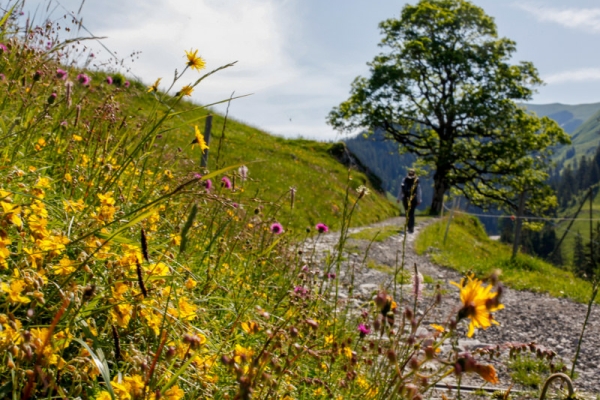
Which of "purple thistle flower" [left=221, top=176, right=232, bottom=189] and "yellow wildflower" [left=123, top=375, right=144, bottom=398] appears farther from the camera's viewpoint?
"purple thistle flower" [left=221, top=176, right=232, bottom=189]

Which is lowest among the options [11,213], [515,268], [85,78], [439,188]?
[515,268]

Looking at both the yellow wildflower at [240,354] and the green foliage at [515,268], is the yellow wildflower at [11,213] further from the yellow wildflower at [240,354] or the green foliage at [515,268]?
the green foliage at [515,268]

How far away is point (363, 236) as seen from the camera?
42.4 feet

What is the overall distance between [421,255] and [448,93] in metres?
19.1

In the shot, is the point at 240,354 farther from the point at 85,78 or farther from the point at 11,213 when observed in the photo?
the point at 85,78

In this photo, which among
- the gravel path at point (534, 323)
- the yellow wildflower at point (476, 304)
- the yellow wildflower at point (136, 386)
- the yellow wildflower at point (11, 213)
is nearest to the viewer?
the yellow wildflower at point (476, 304)

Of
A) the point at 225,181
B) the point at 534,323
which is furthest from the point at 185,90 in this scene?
the point at 534,323

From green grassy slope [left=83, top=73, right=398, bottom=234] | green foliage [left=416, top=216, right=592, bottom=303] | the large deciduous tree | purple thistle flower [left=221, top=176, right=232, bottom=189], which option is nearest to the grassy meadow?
purple thistle flower [left=221, top=176, right=232, bottom=189]

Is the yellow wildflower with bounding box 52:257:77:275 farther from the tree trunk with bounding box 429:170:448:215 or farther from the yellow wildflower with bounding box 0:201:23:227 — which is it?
the tree trunk with bounding box 429:170:448:215

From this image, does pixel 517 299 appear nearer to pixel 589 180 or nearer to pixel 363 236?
pixel 363 236

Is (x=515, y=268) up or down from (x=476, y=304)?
down

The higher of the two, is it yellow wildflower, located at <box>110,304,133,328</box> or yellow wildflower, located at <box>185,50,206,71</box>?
yellow wildflower, located at <box>185,50,206,71</box>

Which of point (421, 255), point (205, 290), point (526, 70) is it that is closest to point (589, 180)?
point (526, 70)

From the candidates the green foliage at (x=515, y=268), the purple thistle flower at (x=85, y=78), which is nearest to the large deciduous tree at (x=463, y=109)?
the green foliage at (x=515, y=268)
